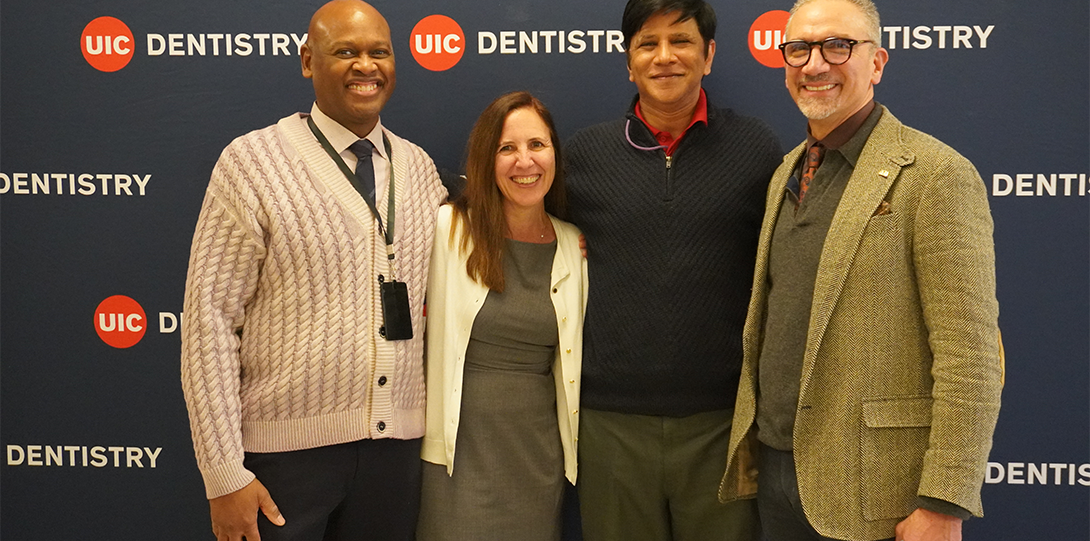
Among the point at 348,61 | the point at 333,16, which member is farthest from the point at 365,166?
the point at 333,16

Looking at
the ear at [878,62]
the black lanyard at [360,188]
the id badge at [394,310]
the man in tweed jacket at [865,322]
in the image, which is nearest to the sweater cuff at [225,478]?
the id badge at [394,310]

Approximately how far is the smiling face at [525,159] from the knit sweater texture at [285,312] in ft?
1.00

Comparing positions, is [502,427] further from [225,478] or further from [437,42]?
[437,42]

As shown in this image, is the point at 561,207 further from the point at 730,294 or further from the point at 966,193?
the point at 966,193

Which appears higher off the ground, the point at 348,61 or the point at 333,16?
the point at 333,16

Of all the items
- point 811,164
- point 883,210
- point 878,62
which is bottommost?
point 883,210

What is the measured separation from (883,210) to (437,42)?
1518mm

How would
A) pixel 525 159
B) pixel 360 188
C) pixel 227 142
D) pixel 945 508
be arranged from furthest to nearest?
1. pixel 227 142
2. pixel 525 159
3. pixel 360 188
4. pixel 945 508

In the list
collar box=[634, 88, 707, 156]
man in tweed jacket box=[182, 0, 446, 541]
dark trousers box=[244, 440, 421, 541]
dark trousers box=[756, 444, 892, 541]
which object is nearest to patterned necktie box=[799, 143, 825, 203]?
collar box=[634, 88, 707, 156]

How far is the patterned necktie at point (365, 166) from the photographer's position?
2.10 metres

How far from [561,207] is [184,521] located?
1.69 metres

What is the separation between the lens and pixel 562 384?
89.2 inches

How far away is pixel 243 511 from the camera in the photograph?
77.2 inches

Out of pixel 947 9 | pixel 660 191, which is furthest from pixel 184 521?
pixel 947 9
